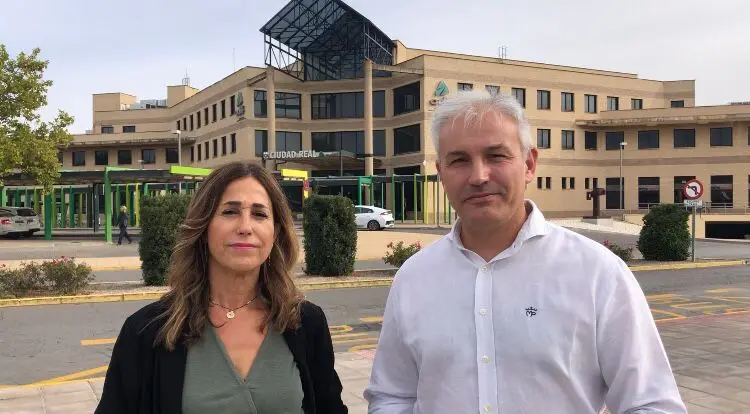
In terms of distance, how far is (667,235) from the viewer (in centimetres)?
1748

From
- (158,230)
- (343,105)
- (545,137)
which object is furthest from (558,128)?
(158,230)

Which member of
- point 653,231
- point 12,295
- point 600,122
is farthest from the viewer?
point 600,122

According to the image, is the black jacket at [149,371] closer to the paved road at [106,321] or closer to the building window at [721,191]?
the paved road at [106,321]

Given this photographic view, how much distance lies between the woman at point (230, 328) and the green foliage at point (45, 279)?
10.3 meters

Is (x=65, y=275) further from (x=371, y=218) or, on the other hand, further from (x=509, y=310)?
(x=371, y=218)

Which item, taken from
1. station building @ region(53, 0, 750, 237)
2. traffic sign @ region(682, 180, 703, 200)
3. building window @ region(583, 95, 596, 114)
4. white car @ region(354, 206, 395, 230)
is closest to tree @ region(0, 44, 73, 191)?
white car @ region(354, 206, 395, 230)

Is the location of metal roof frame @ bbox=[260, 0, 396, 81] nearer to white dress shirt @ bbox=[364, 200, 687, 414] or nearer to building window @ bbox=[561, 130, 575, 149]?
building window @ bbox=[561, 130, 575, 149]

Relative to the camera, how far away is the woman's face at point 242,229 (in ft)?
7.00

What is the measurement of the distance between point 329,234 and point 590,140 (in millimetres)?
43082

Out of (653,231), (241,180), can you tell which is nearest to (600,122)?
(653,231)

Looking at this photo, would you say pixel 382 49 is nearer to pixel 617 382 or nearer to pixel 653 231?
pixel 653 231

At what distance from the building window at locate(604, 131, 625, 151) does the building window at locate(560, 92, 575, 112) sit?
422 centimetres

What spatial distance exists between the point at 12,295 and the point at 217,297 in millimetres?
10633

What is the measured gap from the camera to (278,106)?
51375 mm
